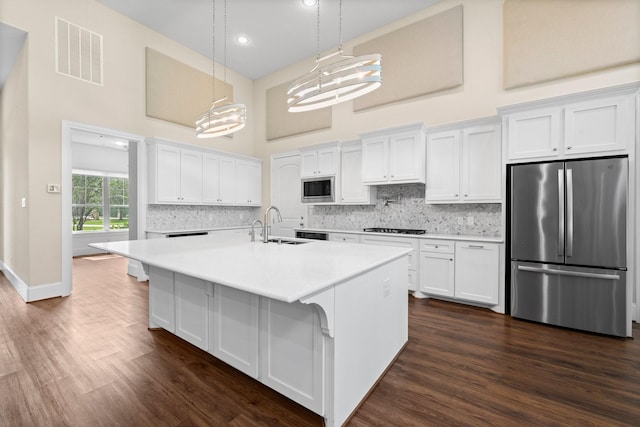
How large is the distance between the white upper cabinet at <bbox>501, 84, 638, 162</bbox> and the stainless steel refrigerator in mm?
133

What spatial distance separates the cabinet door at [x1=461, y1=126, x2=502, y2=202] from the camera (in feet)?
11.8

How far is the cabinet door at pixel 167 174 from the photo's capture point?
4.82m

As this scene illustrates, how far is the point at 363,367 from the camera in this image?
179cm

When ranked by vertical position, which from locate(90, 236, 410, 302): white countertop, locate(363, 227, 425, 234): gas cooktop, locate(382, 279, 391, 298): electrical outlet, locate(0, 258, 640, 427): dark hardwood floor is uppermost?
locate(363, 227, 425, 234): gas cooktop

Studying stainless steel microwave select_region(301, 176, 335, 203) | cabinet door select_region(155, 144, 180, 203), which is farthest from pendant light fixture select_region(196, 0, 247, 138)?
stainless steel microwave select_region(301, 176, 335, 203)

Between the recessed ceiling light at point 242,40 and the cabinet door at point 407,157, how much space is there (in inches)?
130

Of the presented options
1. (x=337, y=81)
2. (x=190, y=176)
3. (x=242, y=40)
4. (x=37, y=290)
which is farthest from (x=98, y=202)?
(x=337, y=81)

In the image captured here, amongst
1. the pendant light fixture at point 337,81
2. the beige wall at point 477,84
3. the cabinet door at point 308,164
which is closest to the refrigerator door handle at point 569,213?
the beige wall at point 477,84

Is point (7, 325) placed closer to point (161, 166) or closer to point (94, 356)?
point (94, 356)

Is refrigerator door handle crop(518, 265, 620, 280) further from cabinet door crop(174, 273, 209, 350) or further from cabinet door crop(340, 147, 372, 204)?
cabinet door crop(174, 273, 209, 350)

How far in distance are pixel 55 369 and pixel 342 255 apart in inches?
92.3

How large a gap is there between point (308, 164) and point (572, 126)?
12.5ft

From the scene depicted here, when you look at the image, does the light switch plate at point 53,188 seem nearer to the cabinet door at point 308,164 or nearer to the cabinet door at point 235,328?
the cabinet door at point 235,328

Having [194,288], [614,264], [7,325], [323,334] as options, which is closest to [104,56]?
[7,325]
